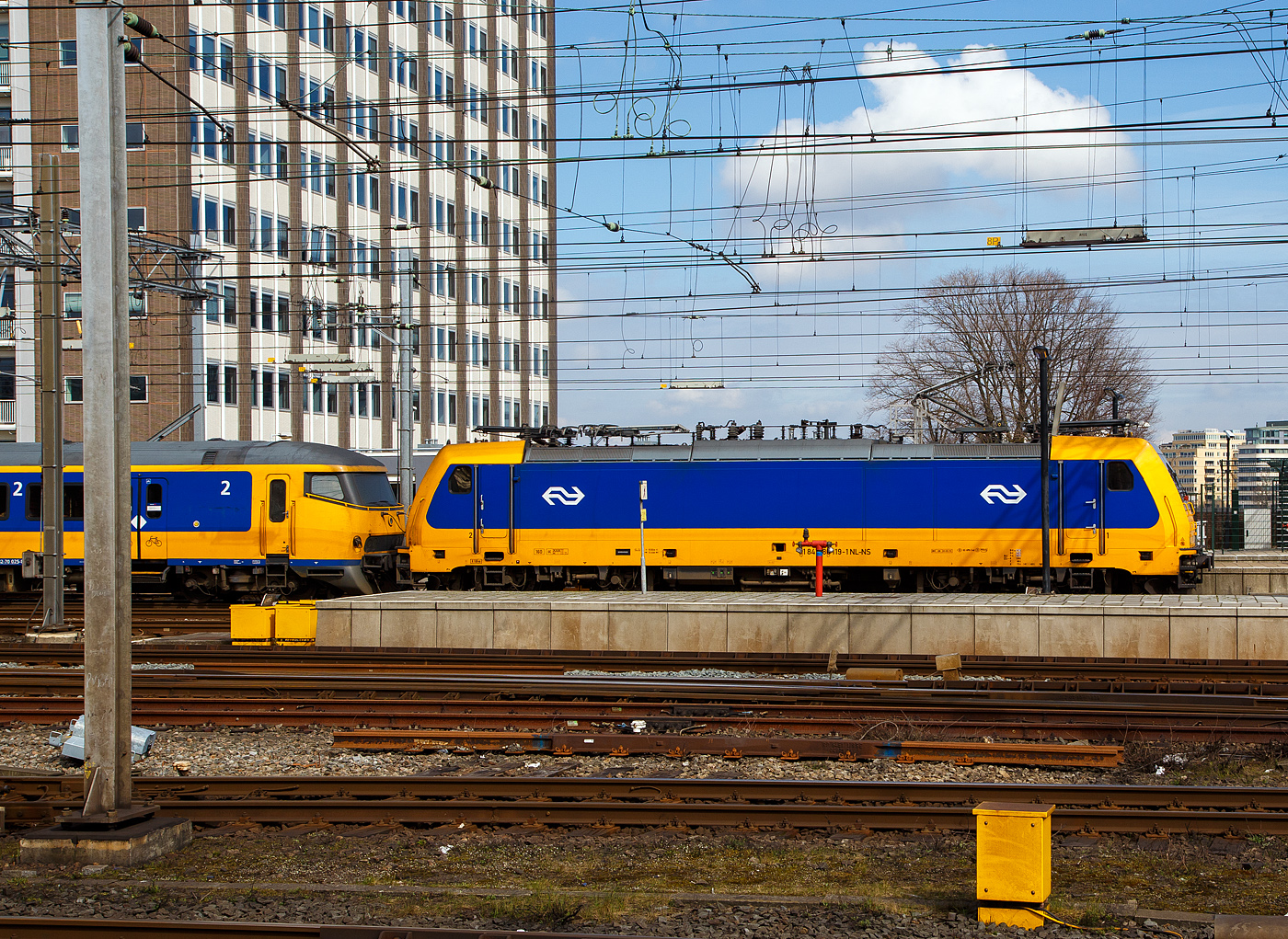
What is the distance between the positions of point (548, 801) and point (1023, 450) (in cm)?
1577

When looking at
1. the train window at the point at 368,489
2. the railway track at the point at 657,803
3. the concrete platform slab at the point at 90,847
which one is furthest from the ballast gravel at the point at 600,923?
the train window at the point at 368,489

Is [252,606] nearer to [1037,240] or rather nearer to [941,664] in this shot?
[941,664]

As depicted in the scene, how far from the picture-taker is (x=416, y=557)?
2364 cm

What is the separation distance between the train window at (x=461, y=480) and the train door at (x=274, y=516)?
12.0 feet

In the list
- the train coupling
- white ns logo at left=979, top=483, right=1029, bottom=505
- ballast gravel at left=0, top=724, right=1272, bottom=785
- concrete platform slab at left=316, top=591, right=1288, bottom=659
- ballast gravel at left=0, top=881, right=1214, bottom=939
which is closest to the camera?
ballast gravel at left=0, top=881, right=1214, bottom=939

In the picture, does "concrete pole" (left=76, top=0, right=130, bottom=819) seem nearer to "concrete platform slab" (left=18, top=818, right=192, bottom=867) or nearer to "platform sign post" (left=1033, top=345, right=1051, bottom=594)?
"concrete platform slab" (left=18, top=818, right=192, bottom=867)

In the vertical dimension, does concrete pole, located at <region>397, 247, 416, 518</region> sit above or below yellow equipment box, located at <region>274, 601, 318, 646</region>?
above

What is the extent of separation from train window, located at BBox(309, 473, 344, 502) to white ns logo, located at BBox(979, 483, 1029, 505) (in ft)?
42.9

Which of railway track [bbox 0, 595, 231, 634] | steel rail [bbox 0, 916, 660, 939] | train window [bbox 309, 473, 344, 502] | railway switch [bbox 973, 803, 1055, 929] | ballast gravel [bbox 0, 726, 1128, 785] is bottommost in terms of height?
railway track [bbox 0, 595, 231, 634]

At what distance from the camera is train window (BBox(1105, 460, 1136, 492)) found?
2178 cm

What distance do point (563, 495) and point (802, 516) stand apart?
15.4 feet

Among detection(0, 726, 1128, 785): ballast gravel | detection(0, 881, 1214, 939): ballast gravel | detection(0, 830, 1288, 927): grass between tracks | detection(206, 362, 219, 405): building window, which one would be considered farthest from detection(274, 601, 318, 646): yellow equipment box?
detection(206, 362, 219, 405): building window

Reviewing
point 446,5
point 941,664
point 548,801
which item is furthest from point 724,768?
point 446,5

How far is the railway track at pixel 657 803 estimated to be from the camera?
28.4 ft
